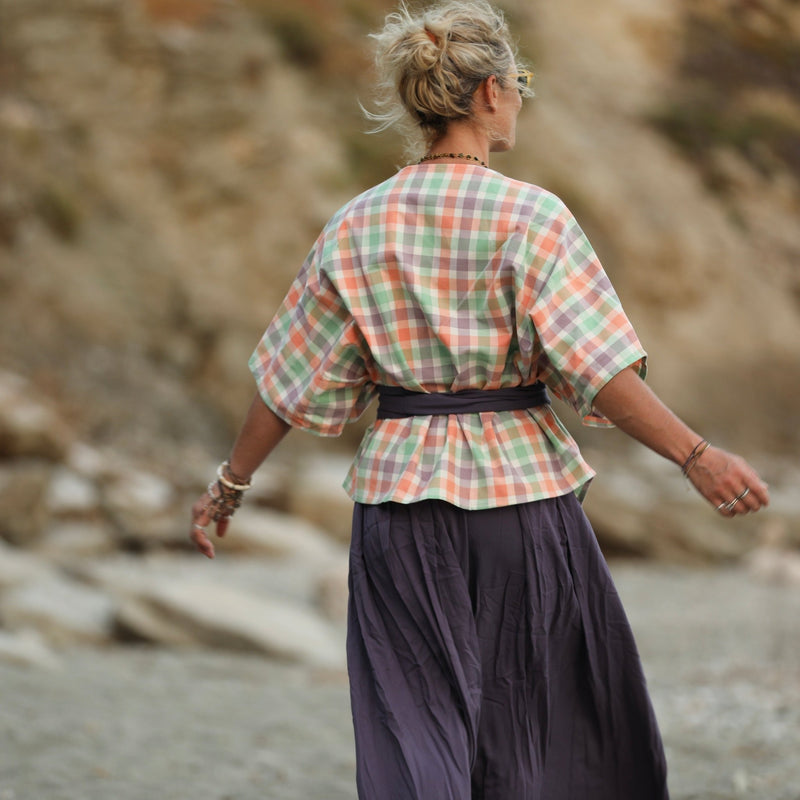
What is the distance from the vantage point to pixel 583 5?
21.4 meters

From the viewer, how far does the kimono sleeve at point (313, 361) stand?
229 cm

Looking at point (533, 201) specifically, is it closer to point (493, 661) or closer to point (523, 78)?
point (523, 78)

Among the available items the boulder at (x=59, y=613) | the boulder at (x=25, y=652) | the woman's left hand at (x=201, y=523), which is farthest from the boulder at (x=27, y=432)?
the woman's left hand at (x=201, y=523)

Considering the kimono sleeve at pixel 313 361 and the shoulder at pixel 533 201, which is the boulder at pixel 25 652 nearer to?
the kimono sleeve at pixel 313 361

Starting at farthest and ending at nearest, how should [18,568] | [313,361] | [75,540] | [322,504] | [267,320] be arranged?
[267,320]
[322,504]
[75,540]
[18,568]
[313,361]

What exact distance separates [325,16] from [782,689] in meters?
13.5

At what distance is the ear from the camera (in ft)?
7.25

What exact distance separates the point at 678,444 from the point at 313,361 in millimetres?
715

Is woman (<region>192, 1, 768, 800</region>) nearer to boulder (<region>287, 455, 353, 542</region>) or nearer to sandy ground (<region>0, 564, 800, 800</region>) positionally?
sandy ground (<region>0, 564, 800, 800</region>)

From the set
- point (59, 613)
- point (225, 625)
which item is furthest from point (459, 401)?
point (59, 613)

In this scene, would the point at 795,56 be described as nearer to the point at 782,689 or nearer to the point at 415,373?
the point at 782,689

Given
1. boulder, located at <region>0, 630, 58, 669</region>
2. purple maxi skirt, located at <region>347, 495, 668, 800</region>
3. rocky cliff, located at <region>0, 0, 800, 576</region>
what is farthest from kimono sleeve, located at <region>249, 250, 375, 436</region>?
rocky cliff, located at <region>0, 0, 800, 576</region>

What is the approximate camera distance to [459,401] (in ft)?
7.30

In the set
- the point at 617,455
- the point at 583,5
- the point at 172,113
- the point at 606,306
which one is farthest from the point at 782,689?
the point at 583,5
